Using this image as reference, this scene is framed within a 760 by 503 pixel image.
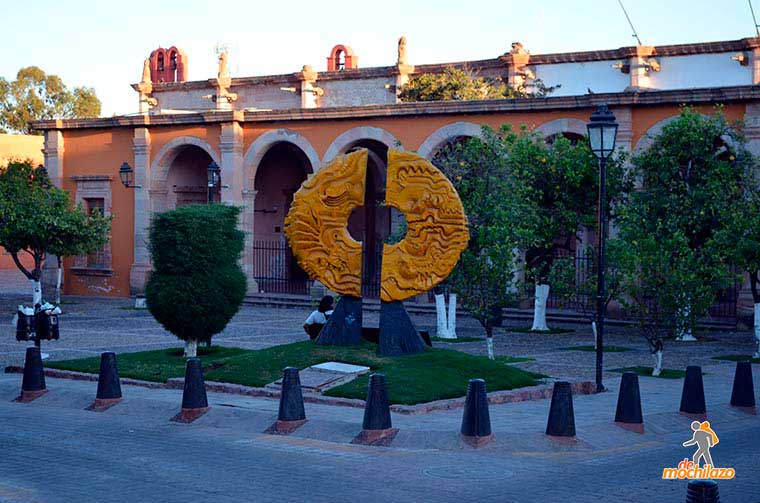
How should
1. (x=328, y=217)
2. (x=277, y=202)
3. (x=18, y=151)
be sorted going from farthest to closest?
(x=18, y=151) < (x=277, y=202) < (x=328, y=217)

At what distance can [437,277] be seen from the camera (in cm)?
1482

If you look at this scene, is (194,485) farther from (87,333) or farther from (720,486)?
(87,333)

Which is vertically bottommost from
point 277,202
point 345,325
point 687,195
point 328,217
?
point 345,325

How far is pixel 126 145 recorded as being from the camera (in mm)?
34531

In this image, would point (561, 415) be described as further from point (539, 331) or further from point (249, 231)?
point (249, 231)

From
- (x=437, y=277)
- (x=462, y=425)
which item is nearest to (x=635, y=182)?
(x=437, y=277)

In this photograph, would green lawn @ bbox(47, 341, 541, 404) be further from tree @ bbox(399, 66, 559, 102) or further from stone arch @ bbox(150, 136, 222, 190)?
tree @ bbox(399, 66, 559, 102)

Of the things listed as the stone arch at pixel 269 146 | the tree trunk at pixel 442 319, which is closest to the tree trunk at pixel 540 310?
the tree trunk at pixel 442 319

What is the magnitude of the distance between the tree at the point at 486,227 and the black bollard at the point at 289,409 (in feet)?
23.7

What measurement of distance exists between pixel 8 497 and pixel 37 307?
9850mm

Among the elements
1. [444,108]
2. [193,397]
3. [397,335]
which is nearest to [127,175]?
[444,108]

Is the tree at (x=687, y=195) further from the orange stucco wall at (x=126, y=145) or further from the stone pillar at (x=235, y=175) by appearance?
the stone pillar at (x=235, y=175)

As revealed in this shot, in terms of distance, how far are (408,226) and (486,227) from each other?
5.66m

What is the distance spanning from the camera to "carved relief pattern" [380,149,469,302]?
14695mm
